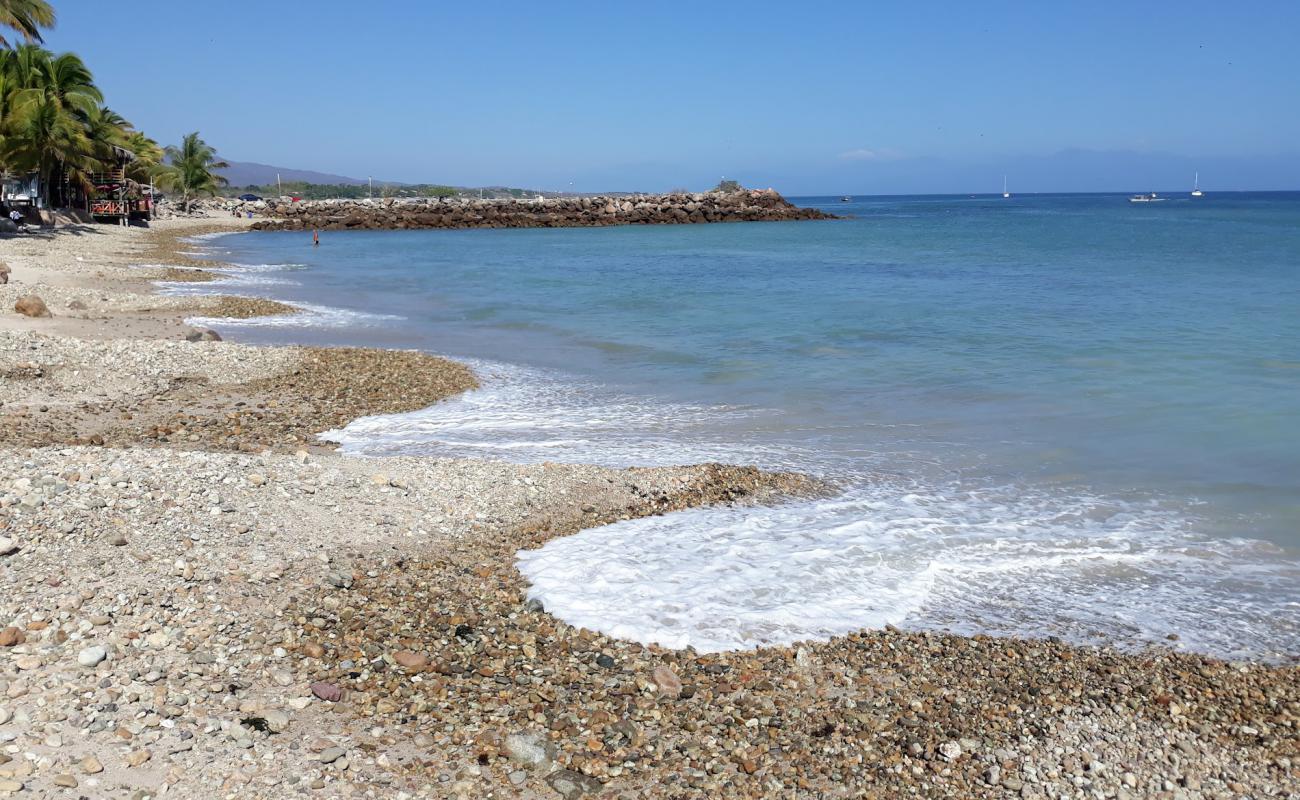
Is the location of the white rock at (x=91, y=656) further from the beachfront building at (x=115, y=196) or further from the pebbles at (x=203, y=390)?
the beachfront building at (x=115, y=196)

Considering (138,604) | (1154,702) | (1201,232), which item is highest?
(1201,232)

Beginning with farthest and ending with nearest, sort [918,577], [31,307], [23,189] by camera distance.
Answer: [23,189] → [31,307] → [918,577]

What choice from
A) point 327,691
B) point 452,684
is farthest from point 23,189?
point 452,684

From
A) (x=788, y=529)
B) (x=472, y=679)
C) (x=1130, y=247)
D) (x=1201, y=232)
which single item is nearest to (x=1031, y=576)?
(x=788, y=529)

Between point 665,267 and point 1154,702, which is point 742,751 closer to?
point 1154,702

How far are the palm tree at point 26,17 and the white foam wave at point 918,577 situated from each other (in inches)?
1663

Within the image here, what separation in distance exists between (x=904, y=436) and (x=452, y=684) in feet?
23.3

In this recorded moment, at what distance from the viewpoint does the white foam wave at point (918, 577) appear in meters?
5.96

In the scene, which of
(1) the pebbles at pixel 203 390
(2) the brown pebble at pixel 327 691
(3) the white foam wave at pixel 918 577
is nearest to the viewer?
(2) the brown pebble at pixel 327 691

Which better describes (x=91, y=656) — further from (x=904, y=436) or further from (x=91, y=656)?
(x=904, y=436)

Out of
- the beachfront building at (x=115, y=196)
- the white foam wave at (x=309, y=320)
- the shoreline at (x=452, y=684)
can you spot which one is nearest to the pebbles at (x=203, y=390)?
the shoreline at (x=452, y=684)

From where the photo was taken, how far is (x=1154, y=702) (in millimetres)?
5043

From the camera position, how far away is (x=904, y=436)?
10875mm

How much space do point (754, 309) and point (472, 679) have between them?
746 inches
